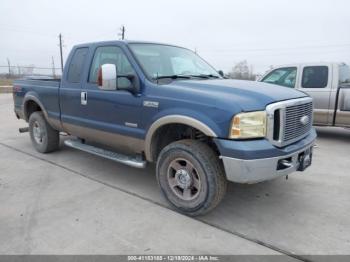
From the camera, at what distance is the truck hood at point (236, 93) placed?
3068 millimetres

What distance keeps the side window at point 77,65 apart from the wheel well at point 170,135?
5.91 ft

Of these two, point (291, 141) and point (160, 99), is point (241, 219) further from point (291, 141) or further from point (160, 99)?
point (160, 99)

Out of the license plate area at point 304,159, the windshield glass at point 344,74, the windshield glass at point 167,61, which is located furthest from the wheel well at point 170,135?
the windshield glass at point 344,74

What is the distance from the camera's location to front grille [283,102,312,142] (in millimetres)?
3232

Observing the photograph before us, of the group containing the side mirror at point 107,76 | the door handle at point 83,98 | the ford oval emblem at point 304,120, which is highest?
the side mirror at point 107,76

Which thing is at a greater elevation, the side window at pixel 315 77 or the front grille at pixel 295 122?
the side window at pixel 315 77

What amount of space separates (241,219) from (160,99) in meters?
1.59

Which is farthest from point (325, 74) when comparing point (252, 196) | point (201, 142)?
point (201, 142)

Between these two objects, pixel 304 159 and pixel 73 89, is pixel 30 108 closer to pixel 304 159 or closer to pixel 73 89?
pixel 73 89

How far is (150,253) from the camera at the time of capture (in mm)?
2791

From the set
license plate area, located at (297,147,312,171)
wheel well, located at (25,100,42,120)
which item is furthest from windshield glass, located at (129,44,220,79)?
wheel well, located at (25,100,42,120)

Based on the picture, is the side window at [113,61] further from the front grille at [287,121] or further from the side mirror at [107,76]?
the front grille at [287,121]

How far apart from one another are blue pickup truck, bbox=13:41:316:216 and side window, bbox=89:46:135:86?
0.04ft

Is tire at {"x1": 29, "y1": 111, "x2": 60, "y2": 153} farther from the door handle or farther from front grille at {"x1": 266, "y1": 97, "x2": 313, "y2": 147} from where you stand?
front grille at {"x1": 266, "y1": 97, "x2": 313, "y2": 147}
